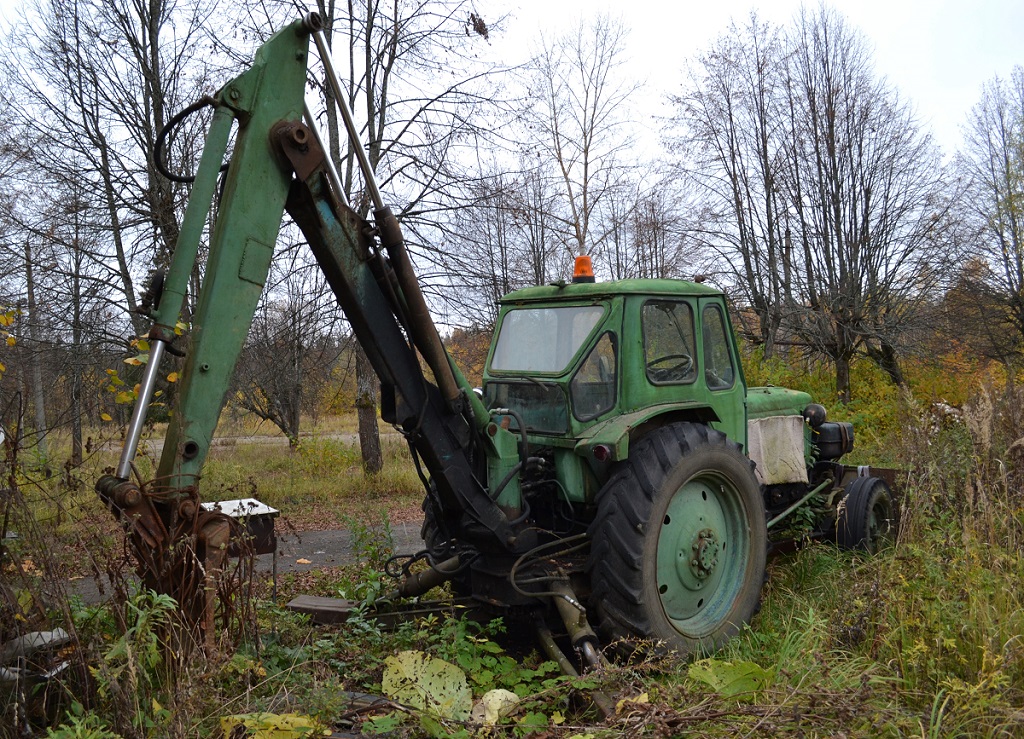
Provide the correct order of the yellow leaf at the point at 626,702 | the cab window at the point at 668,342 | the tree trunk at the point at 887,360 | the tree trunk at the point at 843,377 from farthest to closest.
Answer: the tree trunk at the point at 887,360, the tree trunk at the point at 843,377, the cab window at the point at 668,342, the yellow leaf at the point at 626,702

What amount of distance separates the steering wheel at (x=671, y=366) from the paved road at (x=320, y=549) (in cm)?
294

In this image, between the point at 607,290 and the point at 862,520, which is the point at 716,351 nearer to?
the point at 607,290

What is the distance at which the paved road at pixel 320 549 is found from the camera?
717cm

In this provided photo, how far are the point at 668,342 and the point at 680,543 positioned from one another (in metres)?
1.29

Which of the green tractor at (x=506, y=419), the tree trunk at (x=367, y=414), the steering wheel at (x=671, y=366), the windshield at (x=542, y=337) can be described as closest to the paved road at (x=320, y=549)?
the windshield at (x=542, y=337)

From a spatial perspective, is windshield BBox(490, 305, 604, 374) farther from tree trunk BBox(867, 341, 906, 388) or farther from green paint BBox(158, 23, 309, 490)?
tree trunk BBox(867, 341, 906, 388)

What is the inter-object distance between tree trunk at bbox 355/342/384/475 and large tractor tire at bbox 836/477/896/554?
7415 millimetres

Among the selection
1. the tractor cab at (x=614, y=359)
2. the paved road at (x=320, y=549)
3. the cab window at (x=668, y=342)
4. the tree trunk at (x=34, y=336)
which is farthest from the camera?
the tree trunk at (x=34, y=336)

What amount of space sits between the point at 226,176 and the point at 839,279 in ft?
45.2

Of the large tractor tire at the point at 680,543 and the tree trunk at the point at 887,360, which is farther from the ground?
the tree trunk at the point at 887,360

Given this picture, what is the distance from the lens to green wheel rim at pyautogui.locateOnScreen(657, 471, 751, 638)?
4.50 meters

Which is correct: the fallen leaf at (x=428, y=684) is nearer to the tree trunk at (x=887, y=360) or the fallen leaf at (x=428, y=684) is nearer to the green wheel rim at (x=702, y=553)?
the green wheel rim at (x=702, y=553)

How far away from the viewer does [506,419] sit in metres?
4.53

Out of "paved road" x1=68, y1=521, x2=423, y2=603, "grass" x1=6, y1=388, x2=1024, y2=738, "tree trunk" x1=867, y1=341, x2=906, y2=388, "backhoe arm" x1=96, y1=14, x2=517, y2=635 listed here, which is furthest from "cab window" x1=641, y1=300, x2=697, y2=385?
"tree trunk" x1=867, y1=341, x2=906, y2=388
